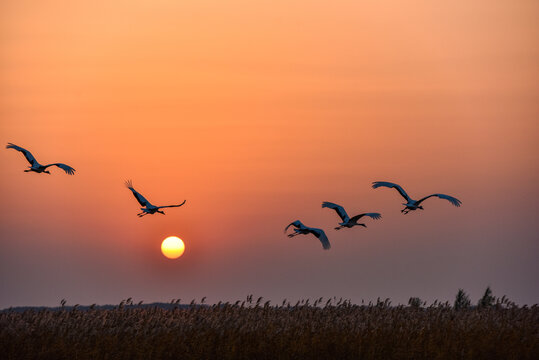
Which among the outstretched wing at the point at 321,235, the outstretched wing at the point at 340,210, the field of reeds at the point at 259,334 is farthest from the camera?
the outstretched wing at the point at 340,210

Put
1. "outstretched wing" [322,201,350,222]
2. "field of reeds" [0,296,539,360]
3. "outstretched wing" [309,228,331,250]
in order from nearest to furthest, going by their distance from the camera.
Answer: "field of reeds" [0,296,539,360] → "outstretched wing" [309,228,331,250] → "outstretched wing" [322,201,350,222]

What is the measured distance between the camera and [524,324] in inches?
1607

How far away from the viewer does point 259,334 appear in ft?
122

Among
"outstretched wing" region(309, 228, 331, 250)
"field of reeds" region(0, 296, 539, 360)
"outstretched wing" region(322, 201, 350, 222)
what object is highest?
"outstretched wing" region(322, 201, 350, 222)

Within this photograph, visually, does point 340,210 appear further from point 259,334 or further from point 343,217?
point 259,334

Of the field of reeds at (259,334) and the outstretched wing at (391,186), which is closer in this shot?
the field of reeds at (259,334)

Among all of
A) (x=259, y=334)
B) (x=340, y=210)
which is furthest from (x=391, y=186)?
(x=259, y=334)

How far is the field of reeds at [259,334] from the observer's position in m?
35.6

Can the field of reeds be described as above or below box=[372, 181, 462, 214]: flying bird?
below

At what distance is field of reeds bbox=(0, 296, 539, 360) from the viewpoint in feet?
117

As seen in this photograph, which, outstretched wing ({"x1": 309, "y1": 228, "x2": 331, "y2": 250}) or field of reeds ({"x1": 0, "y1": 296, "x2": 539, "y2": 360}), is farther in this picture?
outstretched wing ({"x1": 309, "y1": 228, "x2": 331, "y2": 250})

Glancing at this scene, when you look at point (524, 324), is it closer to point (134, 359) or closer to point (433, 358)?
point (433, 358)

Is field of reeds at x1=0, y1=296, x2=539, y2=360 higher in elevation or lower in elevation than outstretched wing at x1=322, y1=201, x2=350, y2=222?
lower

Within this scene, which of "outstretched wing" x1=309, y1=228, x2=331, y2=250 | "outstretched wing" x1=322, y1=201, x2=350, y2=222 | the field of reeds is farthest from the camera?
"outstretched wing" x1=322, y1=201, x2=350, y2=222
